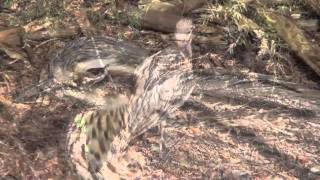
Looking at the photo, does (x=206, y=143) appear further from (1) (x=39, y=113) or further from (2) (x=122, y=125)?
(1) (x=39, y=113)

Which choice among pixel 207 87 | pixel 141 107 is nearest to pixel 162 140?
pixel 141 107

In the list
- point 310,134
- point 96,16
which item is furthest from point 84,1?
point 310,134

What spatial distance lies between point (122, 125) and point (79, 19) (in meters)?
1.10

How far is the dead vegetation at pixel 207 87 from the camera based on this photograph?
332cm

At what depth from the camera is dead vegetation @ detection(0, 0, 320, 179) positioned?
332 cm

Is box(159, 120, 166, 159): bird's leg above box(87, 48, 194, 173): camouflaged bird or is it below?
below

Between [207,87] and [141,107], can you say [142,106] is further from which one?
[207,87]

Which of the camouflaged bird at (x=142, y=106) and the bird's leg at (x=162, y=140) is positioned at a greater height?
the camouflaged bird at (x=142, y=106)

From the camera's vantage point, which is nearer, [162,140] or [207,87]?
[162,140]

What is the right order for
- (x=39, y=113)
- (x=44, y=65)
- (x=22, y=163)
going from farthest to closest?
(x=44, y=65), (x=39, y=113), (x=22, y=163)

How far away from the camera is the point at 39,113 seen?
11.8ft

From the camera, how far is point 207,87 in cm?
373

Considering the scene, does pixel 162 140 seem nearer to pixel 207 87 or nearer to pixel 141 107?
pixel 141 107

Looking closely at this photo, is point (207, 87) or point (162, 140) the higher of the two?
point (207, 87)
